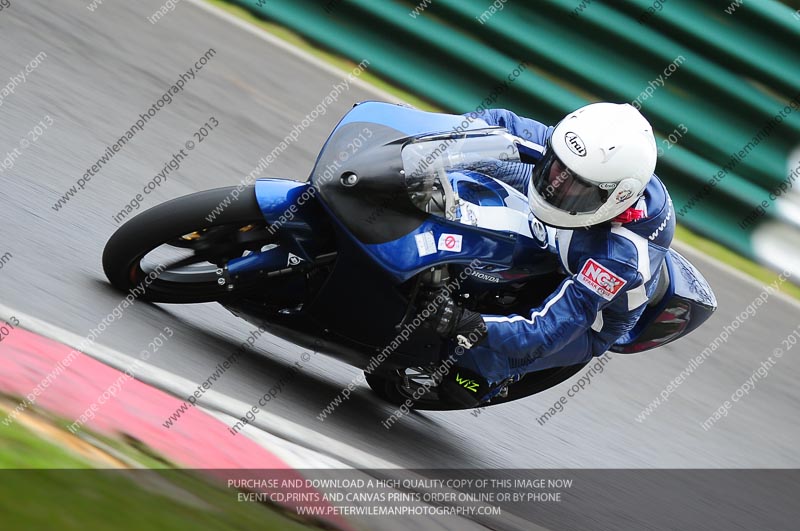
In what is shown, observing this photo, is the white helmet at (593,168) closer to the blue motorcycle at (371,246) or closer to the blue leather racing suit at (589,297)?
the blue leather racing suit at (589,297)

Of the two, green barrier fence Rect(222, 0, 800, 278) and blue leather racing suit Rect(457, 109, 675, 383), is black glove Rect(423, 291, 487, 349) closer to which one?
blue leather racing suit Rect(457, 109, 675, 383)

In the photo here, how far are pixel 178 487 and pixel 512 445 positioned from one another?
254 centimetres

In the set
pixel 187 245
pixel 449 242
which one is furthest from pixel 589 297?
pixel 187 245

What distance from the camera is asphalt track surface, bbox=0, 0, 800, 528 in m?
4.72

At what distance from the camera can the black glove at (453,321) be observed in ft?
14.5

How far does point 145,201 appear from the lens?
588 centimetres

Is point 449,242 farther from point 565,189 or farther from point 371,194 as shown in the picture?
point 565,189

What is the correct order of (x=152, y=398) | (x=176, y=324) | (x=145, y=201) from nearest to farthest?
(x=152, y=398)
(x=176, y=324)
(x=145, y=201)

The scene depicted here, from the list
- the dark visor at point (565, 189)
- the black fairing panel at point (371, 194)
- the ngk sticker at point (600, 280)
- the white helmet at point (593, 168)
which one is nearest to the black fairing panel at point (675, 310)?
the ngk sticker at point (600, 280)

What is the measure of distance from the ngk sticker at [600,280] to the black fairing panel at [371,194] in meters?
0.71

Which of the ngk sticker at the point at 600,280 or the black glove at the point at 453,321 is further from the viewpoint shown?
the black glove at the point at 453,321

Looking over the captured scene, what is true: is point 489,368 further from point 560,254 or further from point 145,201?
point 145,201

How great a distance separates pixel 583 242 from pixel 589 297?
23 cm

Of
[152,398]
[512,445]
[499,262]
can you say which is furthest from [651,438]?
[152,398]
